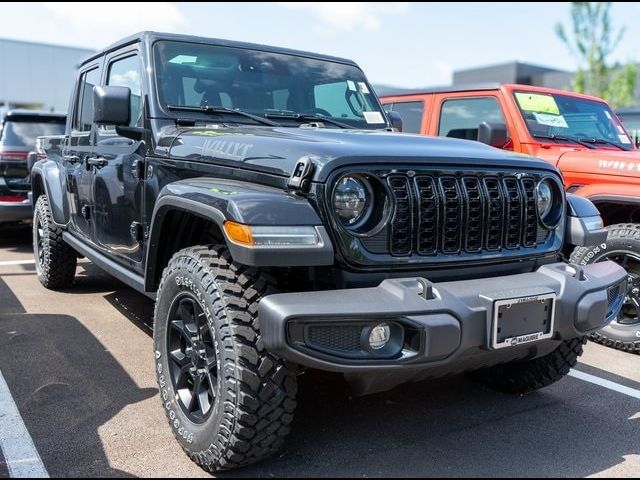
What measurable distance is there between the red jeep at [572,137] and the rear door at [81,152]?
2973 millimetres

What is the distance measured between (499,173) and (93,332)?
10.3 ft

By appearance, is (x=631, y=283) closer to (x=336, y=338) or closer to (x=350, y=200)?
(x=350, y=200)

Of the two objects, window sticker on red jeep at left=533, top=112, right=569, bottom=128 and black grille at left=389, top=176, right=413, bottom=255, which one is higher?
window sticker on red jeep at left=533, top=112, right=569, bottom=128

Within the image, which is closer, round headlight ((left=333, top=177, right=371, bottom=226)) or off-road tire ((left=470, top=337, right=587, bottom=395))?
round headlight ((left=333, top=177, right=371, bottom=226))

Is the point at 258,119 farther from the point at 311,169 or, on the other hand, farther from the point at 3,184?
the point at 3,184

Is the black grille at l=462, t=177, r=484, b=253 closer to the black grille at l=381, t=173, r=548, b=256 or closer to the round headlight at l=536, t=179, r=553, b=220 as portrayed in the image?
the black grille at l=381, t=173, r=548, b=256

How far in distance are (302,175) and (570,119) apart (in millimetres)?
4052

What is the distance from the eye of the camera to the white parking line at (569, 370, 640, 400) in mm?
3650

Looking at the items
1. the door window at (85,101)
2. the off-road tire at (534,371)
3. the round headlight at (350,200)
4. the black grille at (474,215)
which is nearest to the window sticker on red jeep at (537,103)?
the off-road tire at (534,371)

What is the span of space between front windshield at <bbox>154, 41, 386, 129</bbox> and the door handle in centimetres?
78

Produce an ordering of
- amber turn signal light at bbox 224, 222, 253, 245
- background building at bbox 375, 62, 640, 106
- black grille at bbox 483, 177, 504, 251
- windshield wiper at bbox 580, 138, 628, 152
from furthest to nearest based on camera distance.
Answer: background building at bbox 375, 62, 640, 106 < windshield wiper at bbox 580, 138, 628, 152 < black grille at bbox 483, 177, 504, 251 < amber turn signal light at bbox 224, 222, 253, 245

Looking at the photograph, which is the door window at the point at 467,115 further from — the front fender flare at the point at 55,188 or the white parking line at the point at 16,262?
the white parking line at the point at 16,262

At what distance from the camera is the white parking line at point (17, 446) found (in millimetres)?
2547

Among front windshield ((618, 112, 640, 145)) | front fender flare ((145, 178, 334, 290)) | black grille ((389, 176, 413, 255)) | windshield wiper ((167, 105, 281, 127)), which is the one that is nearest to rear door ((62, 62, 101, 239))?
windshield wiper ((167, 105, 281, 127))
